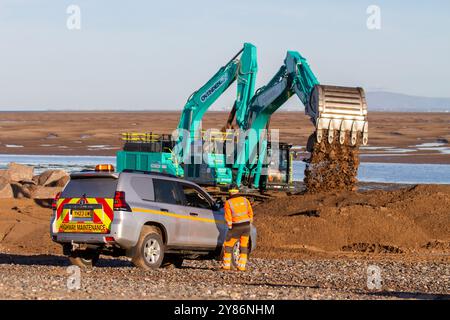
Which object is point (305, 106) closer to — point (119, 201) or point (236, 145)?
point (236, 145)

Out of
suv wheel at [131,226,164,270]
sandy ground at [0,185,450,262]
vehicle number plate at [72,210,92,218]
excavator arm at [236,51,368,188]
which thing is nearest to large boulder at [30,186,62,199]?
excavator arm at [236,51,368,188]

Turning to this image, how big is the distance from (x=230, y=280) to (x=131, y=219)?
2.19 m

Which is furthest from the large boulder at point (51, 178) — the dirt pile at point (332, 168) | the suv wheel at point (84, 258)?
the suv wheel at point (84, 258)

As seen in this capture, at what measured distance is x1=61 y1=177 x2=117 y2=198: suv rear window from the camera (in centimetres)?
1784

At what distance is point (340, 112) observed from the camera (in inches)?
1161

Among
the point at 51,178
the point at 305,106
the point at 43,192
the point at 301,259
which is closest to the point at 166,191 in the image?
the point at 301,259

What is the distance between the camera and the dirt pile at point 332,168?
3075 centimetres

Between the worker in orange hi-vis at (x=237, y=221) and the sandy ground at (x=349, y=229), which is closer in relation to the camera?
the worker in orange hi-vis at (x=237, y=221)

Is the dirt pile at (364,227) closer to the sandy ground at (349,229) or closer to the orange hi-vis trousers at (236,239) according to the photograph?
the sandy ground at (349,229)

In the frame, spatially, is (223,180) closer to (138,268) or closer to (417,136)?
(138,268)

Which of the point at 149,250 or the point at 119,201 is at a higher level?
the point at 119,201

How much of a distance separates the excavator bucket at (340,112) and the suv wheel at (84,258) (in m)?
11.5

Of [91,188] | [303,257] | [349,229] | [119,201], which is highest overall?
[91,188]
